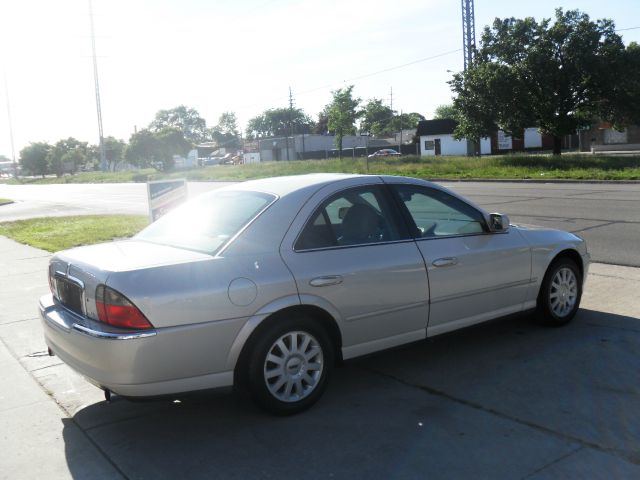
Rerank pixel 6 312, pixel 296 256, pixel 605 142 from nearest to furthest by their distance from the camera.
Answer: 1. pixel 296 256
2. pixel 6 312
3. pixel 605 142

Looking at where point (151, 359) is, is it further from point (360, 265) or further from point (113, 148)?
point (113, 148)

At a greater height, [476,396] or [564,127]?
[564,127]

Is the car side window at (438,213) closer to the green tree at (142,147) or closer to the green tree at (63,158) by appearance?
the green tree at (142,147)

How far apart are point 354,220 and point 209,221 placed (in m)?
1.04

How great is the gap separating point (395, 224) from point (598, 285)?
3.86 metres

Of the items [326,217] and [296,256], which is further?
[326,217]

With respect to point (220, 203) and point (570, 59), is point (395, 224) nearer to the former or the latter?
→ point (220, 203)

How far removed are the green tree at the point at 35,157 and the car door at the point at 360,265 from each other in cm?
10610

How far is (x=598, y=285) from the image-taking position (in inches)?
297

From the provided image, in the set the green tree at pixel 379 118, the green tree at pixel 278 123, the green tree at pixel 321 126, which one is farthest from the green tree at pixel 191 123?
the green tree at pixel 379 118

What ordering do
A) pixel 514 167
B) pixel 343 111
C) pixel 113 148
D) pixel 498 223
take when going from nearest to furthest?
pixel 498 223
pixel 514 167
pixel 343 111
pixel 113 148

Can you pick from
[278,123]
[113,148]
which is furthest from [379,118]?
[113,148]

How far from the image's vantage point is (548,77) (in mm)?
36688

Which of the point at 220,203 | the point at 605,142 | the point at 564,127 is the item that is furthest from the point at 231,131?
the point at 220,203
